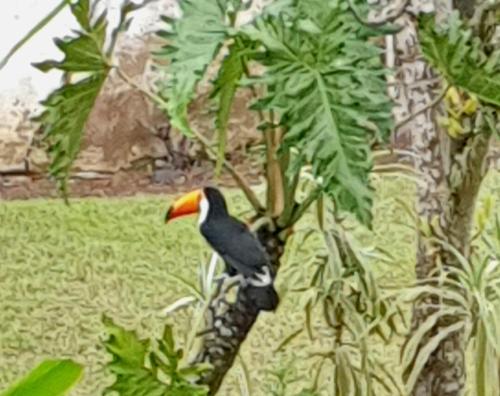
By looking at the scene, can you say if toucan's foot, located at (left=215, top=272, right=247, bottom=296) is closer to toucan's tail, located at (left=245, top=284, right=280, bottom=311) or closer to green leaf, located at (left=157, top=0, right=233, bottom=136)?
toucan's tail, located at (left=245, top=284, right=280, bottom=311)

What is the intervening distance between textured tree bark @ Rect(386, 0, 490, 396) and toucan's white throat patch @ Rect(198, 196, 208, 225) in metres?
0.19

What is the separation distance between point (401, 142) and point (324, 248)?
0.13 m

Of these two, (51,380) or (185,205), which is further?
(185,205)

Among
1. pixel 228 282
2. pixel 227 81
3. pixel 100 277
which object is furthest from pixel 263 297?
pixel 227 81

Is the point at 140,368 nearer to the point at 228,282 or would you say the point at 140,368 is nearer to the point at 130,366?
the point at 130,366

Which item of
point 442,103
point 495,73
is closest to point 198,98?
point 442,103

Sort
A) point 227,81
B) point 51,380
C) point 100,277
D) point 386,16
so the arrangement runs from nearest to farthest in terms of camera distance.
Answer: point 51,380 < point 227,81 < point 386,16 < point 100,277

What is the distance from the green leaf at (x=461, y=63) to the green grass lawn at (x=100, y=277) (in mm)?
261

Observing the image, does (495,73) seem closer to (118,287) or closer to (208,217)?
Result: (208,217)

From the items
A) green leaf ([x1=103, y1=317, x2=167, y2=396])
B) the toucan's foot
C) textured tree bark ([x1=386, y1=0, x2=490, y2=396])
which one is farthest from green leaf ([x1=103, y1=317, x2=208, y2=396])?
textured tree bark ([x1=386, y1=0, x2=490, y2=396])

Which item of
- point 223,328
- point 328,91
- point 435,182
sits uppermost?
point 328,91

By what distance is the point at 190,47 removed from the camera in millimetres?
762

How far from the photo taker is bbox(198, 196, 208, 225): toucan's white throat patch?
102 cm

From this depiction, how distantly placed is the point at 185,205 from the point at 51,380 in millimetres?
374
